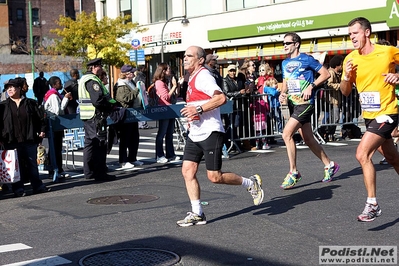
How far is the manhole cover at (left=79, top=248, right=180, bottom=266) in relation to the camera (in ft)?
22.2

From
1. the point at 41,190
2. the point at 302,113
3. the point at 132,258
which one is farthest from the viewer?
the point at 41,190

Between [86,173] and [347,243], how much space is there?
22.3 ft

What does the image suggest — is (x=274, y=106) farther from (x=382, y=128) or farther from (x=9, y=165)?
(x=382, y=128)

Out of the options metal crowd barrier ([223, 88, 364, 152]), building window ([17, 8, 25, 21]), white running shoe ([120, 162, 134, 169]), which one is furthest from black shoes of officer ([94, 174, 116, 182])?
building window ([17, 8, 25, 21])

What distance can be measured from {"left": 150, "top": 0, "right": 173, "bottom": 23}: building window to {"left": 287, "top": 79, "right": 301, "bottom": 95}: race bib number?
1425 inches

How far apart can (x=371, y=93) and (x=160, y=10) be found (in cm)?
4058

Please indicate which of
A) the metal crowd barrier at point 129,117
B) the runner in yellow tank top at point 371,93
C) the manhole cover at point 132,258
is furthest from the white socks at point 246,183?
the metal crowd barrier at point 129,117

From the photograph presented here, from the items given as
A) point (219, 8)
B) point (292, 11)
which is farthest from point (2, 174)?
point (219, 8)

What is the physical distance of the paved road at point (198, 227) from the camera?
23.3ft

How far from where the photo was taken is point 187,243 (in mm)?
7512

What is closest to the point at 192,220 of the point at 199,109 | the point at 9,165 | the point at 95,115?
the point at 199,109

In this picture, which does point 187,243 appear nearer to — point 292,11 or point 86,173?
point 86,173

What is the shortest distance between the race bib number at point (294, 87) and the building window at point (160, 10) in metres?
36.2

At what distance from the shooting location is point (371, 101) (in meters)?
8.15
